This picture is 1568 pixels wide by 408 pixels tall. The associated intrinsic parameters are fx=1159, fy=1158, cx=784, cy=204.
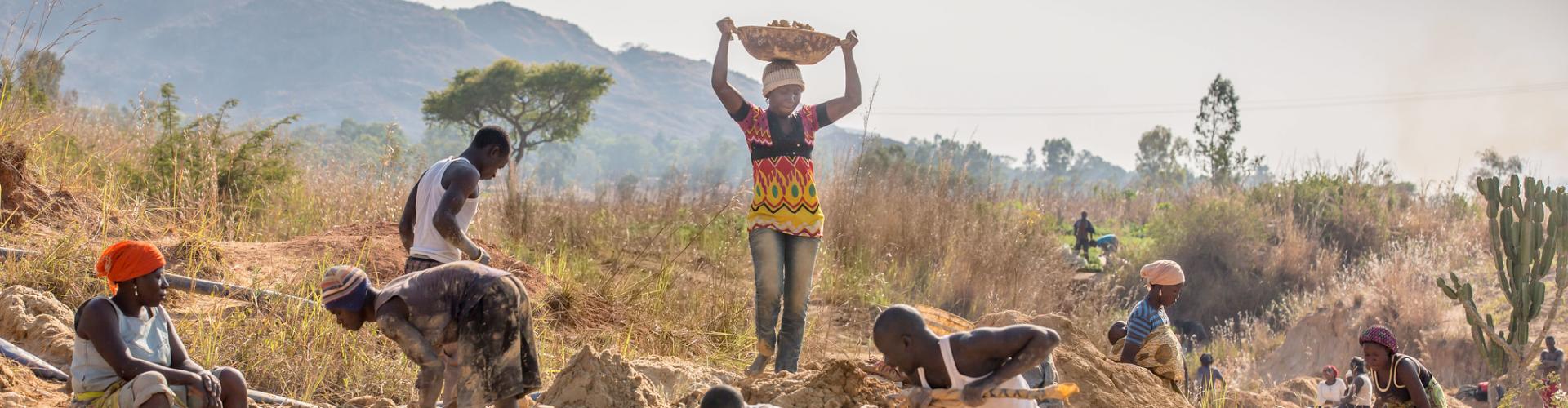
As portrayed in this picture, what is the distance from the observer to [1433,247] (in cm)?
1655

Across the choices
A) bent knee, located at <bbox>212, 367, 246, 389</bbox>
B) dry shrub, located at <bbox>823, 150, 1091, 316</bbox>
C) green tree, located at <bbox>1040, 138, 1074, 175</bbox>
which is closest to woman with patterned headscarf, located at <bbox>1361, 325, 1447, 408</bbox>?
dry shrub, located at <bbox>823, 150, 1091, 316</bbox>

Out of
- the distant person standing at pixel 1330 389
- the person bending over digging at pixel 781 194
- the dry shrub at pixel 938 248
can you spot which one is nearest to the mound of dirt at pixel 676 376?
the person bending over digging at pixel 781 194

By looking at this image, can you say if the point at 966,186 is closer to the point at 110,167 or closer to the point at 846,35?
the point at 846,35

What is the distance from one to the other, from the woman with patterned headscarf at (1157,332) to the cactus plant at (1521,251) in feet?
12.3

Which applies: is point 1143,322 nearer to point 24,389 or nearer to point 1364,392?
point 1364,392

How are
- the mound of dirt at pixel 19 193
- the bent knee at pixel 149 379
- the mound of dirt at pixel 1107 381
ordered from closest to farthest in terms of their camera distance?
the bent knee at pixel 149 379 < the mound of dirt at pixel 1107 381 < the mound of dirt at pixel 19 193

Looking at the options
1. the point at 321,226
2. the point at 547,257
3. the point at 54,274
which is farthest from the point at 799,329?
the point at 321,226

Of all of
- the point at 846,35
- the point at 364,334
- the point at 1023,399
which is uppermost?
the point at 846,35

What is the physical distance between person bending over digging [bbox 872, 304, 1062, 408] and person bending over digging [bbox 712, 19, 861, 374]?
1.72 meters

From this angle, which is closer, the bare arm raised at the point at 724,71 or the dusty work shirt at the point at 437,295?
the dusty work shirt at the point at 437,295

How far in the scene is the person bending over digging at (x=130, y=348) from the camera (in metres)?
3.75

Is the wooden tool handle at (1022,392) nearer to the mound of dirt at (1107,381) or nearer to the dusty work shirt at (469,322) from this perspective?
the dusty work shirt at (469,322)

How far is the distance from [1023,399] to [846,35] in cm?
259

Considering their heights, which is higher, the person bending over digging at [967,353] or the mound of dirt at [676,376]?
the person bending over digging at [967,353]
